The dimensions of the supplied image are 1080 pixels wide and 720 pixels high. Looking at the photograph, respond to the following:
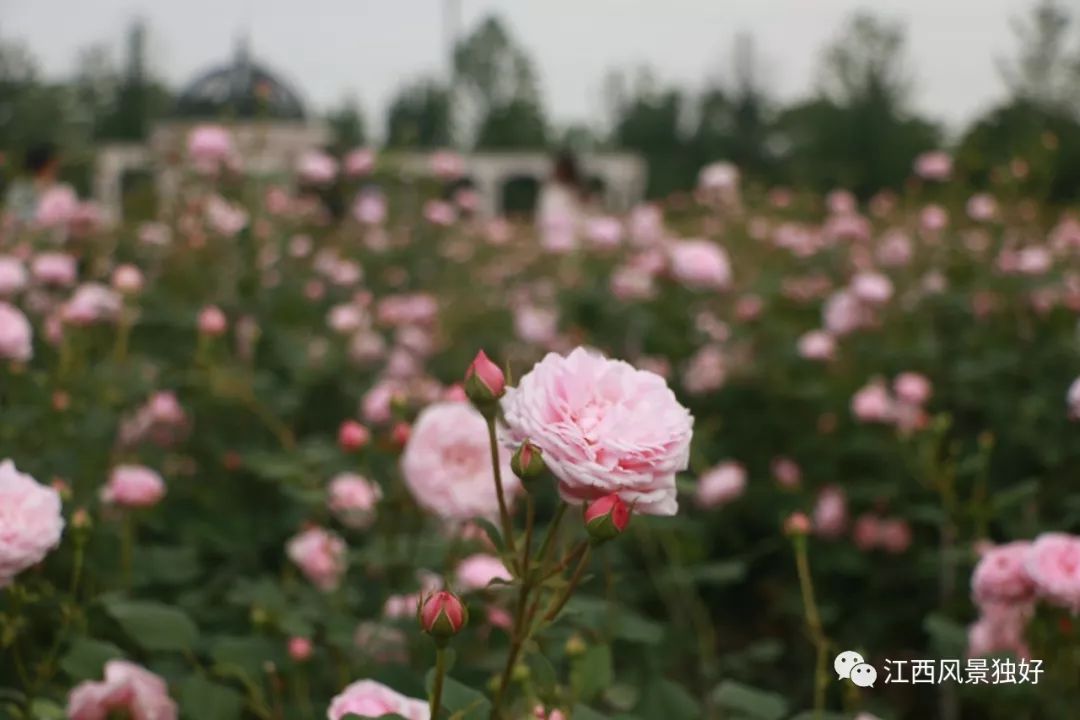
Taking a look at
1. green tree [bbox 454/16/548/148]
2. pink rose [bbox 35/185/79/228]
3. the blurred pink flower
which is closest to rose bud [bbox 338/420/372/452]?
pink rose [bbox 35/185/79/228]

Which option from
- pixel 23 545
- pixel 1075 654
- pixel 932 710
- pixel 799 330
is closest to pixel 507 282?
pixel 799 330

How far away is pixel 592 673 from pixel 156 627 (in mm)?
455

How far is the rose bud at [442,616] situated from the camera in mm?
691

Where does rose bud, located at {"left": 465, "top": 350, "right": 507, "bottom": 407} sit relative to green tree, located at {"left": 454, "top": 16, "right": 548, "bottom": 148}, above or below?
below

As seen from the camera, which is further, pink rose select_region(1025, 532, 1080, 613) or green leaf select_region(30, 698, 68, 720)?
pink rose select_region(1025, 532, 1080, 613)

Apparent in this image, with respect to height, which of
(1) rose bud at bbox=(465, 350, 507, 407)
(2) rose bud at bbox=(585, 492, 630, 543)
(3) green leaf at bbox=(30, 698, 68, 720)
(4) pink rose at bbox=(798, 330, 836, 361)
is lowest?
(3) green leaf at bbox=(30, 698, 68, 720)

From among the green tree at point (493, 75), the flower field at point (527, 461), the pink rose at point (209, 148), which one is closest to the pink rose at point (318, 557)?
the flower field at point (527, 461)

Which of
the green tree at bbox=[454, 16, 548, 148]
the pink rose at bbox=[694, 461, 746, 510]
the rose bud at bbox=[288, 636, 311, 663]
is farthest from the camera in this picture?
the green tree at bbox=[454, 16, 548, 148]

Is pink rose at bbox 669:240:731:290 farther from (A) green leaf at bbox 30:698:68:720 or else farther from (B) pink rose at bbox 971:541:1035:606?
(A) green leaf at bbox 30:698:68:720

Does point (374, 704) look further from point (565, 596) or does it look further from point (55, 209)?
point (55, 209)

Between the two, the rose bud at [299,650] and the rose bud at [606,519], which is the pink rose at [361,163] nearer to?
the rose bud at [299,650]

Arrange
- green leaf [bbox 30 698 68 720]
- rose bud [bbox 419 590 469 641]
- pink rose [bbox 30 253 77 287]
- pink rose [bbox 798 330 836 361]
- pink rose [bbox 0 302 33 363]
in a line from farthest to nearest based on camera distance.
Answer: pink rose [bbox 798 330 836 361], pink rose [bbox 30 253 77 287], pink rose [bbox 0 302 33 363], green leaf [bbox 30 698 68 720], rose bud [bbox 419 590 469 641]

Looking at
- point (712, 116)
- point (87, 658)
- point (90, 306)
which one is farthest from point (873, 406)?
point (712, 116)

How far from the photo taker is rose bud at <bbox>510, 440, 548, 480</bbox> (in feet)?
2.39
